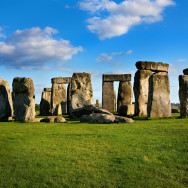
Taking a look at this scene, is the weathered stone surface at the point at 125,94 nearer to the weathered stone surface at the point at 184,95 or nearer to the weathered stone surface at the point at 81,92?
the weathered stone surface at the point at 81,92

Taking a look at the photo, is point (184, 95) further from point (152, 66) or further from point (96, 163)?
point (96, 163)

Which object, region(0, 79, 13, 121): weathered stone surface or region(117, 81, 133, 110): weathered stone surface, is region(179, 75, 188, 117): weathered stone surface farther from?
region(0, 79, 13, 121): weathered stone surface

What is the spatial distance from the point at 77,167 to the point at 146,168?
1.03 m

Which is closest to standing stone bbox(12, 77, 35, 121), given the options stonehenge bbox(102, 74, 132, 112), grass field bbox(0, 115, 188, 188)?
grass field bbox(0, 115, 188, 188)

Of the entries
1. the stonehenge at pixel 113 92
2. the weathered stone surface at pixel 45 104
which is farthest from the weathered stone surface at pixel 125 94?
the weathered stone surface at pixel 45 104

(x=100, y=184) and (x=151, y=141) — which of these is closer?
(x=100, y=184)

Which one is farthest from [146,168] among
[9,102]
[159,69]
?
[159,69]

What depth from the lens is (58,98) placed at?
754 inches

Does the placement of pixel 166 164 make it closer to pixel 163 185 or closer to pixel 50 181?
pixel 163 185

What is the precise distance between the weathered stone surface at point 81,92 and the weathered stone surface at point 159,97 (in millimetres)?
3615

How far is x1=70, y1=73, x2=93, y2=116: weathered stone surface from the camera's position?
12.6 metres

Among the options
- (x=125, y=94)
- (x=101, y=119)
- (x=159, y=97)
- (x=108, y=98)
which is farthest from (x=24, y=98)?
(x=125, y=94)

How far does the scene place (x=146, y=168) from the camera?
3.26m

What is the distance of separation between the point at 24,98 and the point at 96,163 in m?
7.87
